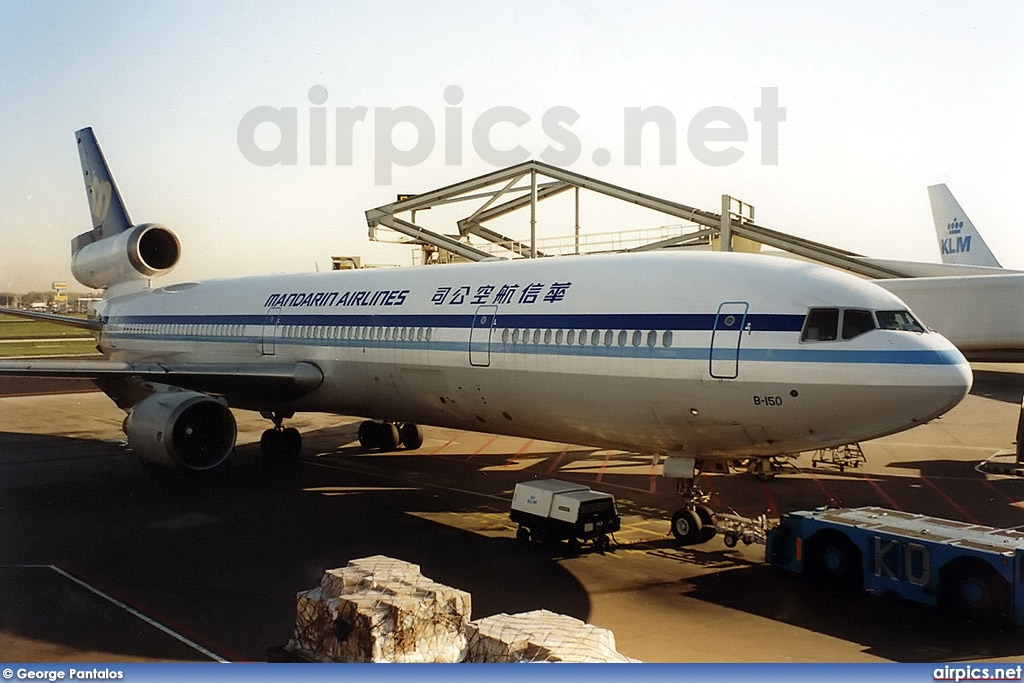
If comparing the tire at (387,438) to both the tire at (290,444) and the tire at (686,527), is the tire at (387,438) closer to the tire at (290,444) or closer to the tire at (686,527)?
the tire at (290,444)

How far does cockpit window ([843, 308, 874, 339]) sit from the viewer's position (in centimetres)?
1326

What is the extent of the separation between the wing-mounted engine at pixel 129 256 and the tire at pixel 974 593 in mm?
25713

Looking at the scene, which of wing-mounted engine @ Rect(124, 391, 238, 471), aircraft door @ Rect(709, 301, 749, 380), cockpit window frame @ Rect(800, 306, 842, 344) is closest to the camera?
cockpit window frame @ Rect(800, 306, 842, 344)

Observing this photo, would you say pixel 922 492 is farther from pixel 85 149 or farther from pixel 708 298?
pixel 85 149

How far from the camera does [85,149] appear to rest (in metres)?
32.2

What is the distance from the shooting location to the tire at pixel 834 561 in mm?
12945

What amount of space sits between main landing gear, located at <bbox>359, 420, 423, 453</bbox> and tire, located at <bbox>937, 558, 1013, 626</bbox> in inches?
691

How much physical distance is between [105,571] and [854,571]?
38.6 feet

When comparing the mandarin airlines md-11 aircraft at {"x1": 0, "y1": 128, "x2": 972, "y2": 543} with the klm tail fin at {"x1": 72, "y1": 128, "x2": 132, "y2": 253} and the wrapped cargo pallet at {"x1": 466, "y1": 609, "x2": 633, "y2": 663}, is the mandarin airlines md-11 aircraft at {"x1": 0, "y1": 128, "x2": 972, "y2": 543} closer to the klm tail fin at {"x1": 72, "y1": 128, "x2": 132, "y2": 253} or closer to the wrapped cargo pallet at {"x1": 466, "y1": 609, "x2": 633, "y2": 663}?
the wrapped cargo pallet at {"x1": 466, "y1": 609, "x2": 633, "y2": 663}

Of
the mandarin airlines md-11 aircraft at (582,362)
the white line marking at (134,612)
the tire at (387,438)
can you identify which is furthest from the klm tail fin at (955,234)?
the white line marking at (134,612)

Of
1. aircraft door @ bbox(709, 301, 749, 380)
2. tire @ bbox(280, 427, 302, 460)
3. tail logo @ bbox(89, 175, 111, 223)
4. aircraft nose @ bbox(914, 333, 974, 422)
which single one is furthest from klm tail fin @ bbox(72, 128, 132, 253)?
aircraft nose @ bbox(914, 333, 974, 422)

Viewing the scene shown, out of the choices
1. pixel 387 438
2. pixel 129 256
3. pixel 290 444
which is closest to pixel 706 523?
pixel 387 438

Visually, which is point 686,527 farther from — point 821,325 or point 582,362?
point 821,325

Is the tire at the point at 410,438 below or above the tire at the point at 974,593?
above
